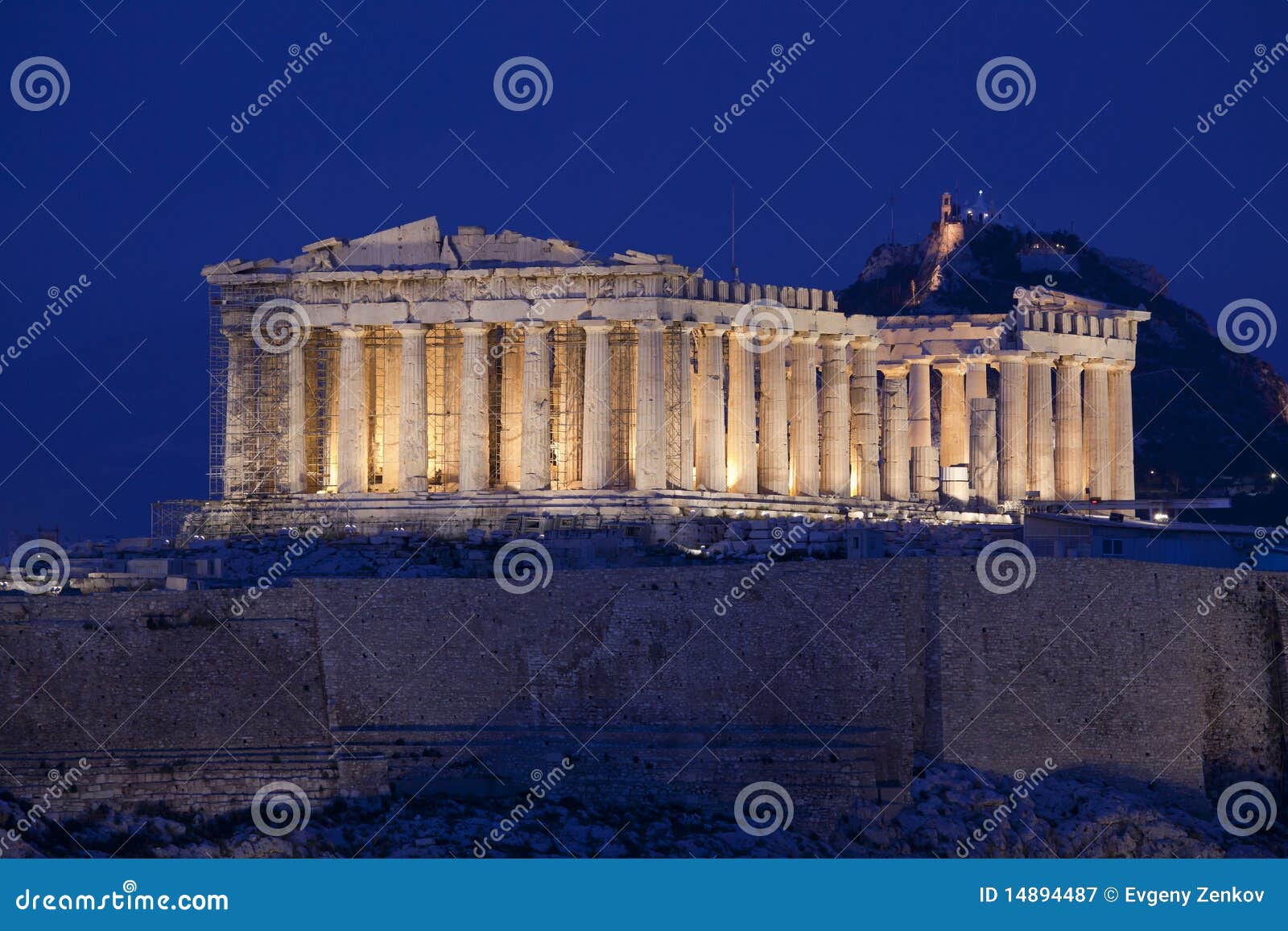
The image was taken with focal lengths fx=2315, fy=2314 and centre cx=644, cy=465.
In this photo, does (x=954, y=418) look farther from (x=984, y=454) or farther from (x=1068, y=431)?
(x=1068, y=431)

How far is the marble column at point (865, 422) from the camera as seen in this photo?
8725cm

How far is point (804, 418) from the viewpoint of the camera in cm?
8494

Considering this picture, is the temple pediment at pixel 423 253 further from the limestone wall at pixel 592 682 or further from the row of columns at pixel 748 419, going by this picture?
the limestone wall at pixel 592 682

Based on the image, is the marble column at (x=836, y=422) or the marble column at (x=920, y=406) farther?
the marble column at (x=920, y=406)

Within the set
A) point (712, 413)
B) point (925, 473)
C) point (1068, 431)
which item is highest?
point (1068, 431)

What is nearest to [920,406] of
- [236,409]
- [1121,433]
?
[1121,433]

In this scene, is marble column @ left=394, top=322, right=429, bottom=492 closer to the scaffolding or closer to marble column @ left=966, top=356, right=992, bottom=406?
the scaffolding

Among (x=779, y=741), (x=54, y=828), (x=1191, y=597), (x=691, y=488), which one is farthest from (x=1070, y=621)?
(x=54, y=828)

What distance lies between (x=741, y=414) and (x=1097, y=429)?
60.8 feet

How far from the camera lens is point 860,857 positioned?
53.9 meters

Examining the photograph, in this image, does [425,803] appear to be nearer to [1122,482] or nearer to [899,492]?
[899,492]

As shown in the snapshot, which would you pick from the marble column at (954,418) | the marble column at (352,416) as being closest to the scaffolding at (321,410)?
the marble column at (352,416)

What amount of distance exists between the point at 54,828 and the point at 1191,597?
3101cm

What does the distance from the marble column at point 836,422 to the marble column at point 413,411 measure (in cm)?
1523
